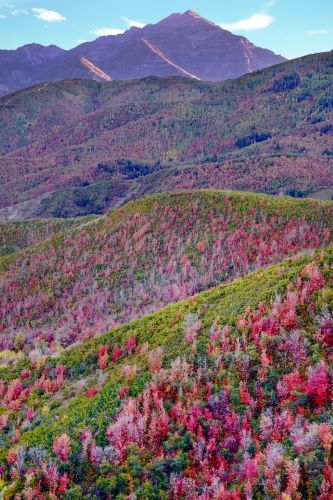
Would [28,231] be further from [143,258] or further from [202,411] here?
[202,411]

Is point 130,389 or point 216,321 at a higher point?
point 216,321

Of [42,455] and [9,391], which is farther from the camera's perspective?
[9,391]

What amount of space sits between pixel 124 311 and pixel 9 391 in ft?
55.2

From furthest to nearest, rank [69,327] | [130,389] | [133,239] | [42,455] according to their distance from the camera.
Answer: [133,239]
[69,327]
[130,389]
[42,455]

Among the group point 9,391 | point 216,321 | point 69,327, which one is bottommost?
point 69,327

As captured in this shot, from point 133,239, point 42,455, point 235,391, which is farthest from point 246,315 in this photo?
point 133,239

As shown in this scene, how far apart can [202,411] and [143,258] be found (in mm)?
30558

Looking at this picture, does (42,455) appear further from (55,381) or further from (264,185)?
(264,185)

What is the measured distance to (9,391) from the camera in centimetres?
2006

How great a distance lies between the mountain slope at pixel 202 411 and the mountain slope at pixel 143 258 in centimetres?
1435

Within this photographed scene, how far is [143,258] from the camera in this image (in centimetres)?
4466

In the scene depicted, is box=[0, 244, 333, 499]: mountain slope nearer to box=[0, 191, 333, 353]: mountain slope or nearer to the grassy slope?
box=[0, 191, 333, 353]: mountain slope

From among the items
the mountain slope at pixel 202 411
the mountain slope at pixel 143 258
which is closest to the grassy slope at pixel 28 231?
the mountain slope at pixel 143 258

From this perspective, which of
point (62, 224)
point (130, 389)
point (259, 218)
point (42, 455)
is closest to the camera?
point (42, 455)
